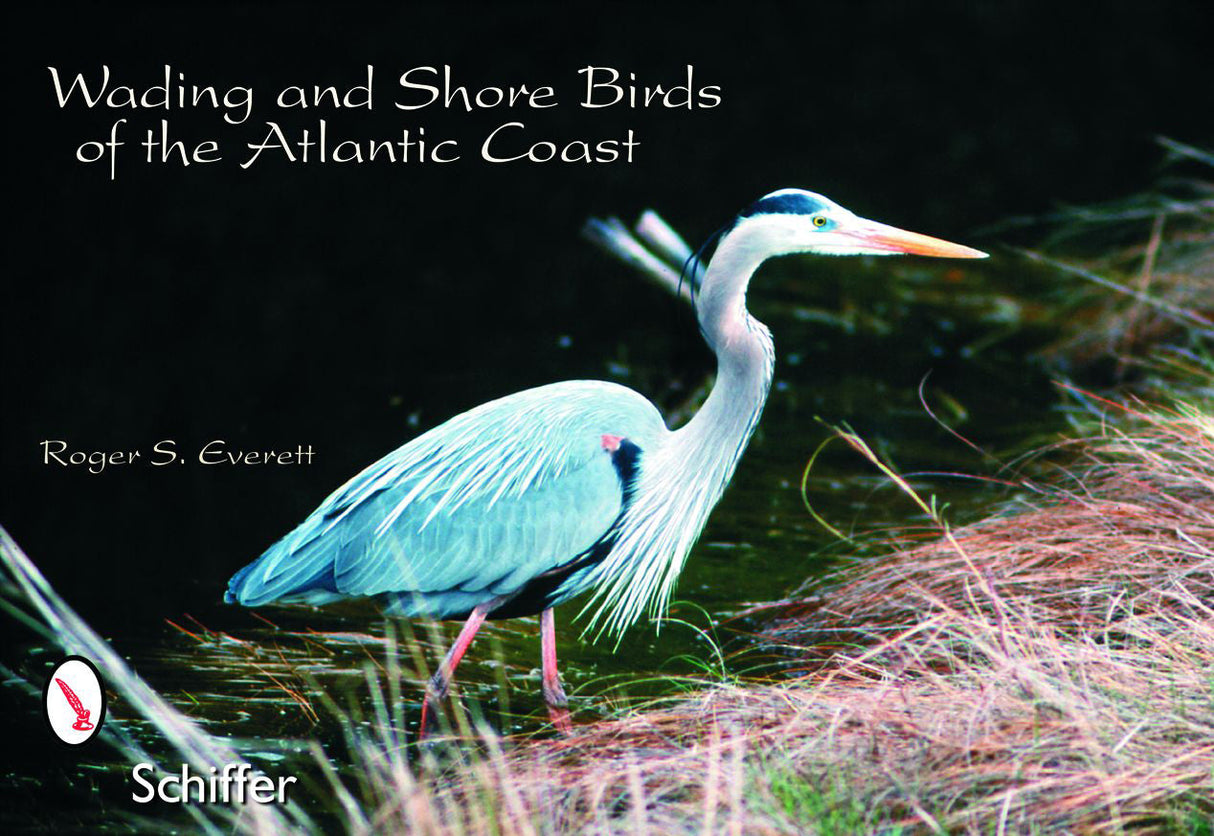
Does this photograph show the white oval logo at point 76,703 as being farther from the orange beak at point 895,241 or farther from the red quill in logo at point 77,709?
the orange beak at point 895,241

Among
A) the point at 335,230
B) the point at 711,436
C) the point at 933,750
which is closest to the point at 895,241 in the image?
the point at 711,436

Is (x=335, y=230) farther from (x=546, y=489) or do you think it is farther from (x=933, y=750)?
(x=933, y=750)

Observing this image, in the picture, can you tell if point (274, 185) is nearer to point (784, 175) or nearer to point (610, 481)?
point (784, 175)

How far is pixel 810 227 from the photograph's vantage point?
4660mm

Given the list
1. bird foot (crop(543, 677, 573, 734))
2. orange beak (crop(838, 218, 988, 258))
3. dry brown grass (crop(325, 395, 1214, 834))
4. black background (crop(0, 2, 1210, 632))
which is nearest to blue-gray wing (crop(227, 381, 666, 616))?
bird foot (crop(543, 677, 573, 734))

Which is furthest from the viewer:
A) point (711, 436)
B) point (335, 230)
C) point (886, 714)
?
point (335, 230)

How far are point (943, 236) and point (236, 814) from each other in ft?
31.4

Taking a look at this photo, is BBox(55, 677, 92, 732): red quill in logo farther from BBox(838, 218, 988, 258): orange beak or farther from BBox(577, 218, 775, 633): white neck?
BBox(838, 218, 988, 258): orange beak

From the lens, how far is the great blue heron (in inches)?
179

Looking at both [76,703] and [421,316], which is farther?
[421,316]

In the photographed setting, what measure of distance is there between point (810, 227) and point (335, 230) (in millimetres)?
7012

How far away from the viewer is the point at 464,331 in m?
9.64

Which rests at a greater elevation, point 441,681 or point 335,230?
point 335,230

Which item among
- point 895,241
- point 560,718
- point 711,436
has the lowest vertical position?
point 560,718
